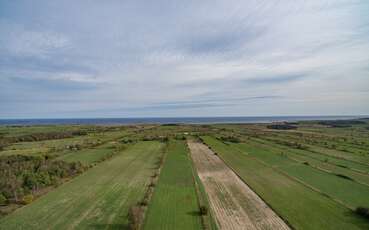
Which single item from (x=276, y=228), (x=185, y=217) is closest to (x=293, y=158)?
(x=276, y=228)

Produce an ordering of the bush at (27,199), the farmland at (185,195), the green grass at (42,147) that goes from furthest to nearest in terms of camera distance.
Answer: the green grass at (42,147) < the bush at (27,199) < the farmland at (185,195)

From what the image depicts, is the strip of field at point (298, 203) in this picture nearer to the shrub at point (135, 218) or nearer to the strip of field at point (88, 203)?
the shrub at point (135, 218)

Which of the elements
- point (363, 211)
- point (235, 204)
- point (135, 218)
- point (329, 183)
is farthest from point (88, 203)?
point (329, 183)

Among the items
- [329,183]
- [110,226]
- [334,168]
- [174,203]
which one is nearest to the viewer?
[110,226]

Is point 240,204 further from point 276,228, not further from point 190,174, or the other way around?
point 190,174

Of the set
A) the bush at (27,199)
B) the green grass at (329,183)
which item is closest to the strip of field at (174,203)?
the bush at (27,199)

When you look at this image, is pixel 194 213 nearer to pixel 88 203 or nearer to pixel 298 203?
pixel 298 203
